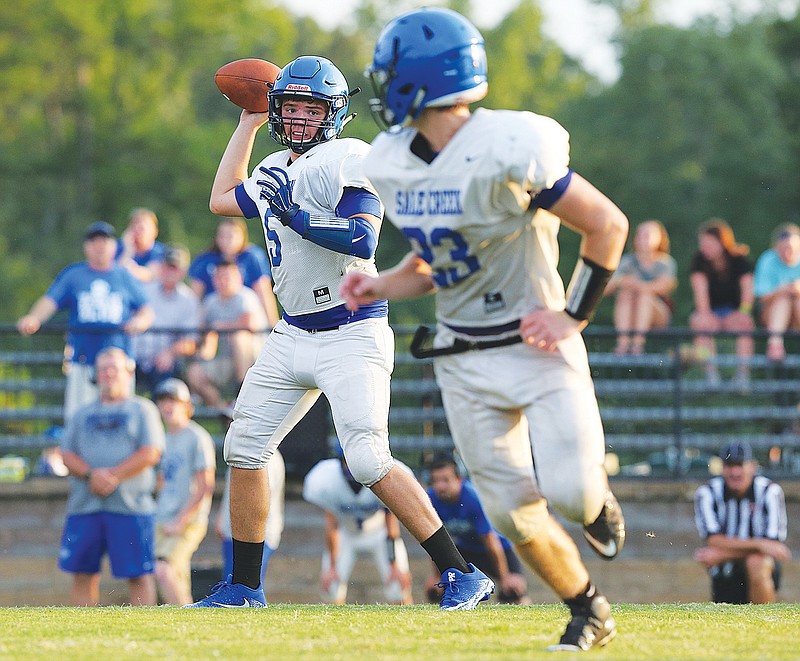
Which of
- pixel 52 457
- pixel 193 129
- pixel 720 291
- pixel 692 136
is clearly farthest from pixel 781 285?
pixel 193 129

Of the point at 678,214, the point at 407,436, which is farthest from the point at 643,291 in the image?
the point at 678,214

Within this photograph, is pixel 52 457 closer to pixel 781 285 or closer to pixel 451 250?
pixel 781 285

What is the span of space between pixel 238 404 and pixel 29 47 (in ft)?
101

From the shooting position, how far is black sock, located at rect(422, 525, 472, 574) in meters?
5.97

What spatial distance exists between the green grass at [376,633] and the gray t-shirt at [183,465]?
4258 mm

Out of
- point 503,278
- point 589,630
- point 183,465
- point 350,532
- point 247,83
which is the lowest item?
point 350,532

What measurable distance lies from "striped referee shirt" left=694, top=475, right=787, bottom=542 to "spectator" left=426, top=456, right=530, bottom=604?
1573 mm

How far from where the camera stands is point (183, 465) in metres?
10.5

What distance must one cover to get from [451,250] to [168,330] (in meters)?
7.36

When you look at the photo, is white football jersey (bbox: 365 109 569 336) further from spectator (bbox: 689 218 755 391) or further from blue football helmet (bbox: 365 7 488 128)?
spectator (bbox: 689 218 755 391)

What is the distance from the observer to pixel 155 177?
3625 cm

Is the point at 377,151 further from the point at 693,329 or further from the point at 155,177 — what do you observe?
the point at 155,177

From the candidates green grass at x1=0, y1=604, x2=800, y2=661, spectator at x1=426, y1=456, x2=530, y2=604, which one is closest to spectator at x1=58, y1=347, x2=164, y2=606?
spectator at x1=426, y1=456, x2=530, y2=604

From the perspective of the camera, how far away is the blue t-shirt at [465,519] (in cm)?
973
